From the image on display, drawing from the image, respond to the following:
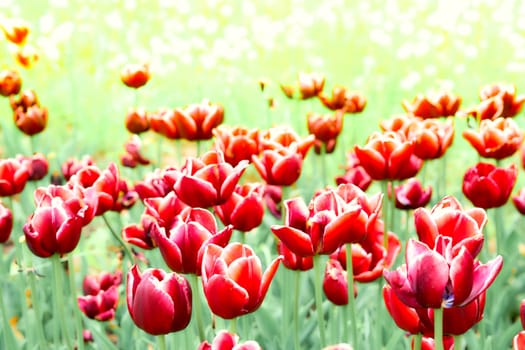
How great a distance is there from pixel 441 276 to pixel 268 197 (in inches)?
66.9

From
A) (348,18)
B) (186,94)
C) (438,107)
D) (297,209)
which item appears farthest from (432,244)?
(348,18)

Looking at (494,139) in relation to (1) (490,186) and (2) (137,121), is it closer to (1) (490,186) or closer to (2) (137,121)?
(1) (490,186)

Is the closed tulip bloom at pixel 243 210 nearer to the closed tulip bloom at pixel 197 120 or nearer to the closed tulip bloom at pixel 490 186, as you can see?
the closed tulip bloom at pixel 490 186

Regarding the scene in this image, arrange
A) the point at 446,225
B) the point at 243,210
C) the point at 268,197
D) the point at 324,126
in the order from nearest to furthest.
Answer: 1. the point at 446,225
2. the point at 243,210
3. the point at 268,197
4. the point at 324,126

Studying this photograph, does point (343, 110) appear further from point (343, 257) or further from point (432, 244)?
point (432, 244)

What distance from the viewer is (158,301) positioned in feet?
4.46

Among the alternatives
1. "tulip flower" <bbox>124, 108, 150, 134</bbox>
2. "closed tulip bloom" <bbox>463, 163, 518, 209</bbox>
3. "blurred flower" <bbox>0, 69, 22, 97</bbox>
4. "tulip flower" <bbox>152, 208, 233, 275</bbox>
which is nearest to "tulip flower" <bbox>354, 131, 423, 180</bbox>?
"closed tulip bloom" <bbox>463, 163, 518, 209</bbox>

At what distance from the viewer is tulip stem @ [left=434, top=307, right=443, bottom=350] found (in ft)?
4.09

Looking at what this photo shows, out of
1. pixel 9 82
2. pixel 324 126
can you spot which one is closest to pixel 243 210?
pixel 324 126

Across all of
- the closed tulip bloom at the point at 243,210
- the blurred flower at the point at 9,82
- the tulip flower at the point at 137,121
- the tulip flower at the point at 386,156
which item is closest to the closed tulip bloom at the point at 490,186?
the tulip flower at the point at 386,156

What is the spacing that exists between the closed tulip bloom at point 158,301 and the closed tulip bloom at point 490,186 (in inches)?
41.1

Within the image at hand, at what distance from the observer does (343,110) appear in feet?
11.1

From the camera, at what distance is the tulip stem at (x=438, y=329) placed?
1248 millimetres

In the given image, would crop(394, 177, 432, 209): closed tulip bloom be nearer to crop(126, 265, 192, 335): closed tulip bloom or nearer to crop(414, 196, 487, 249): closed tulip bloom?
crop(414, 196, 487, 249): closed tulip bloom
